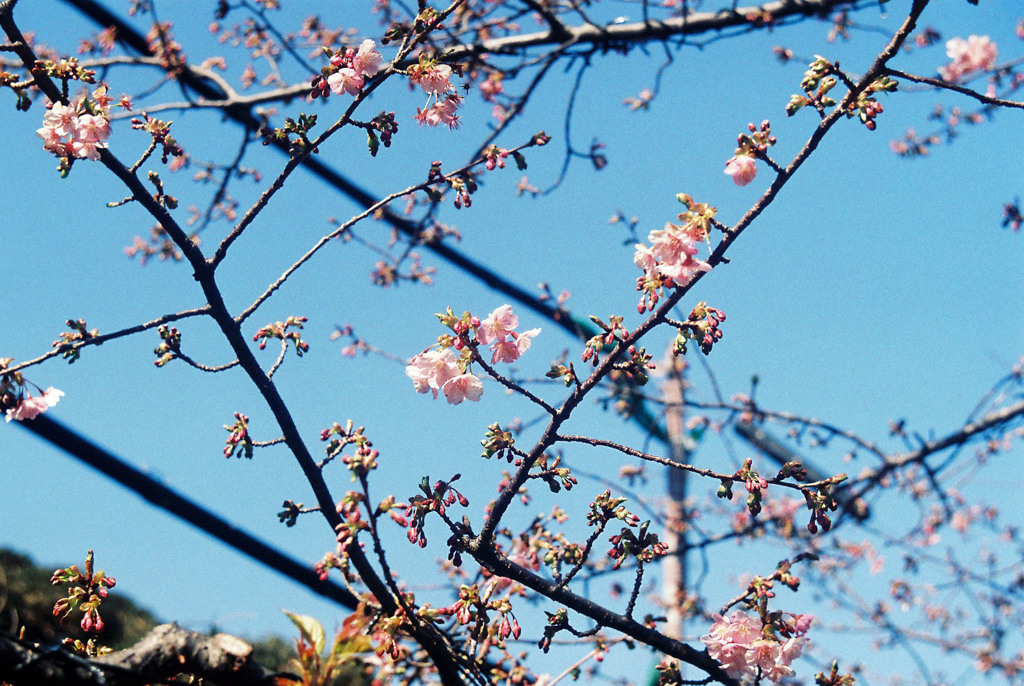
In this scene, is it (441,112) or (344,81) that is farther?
(441,112)

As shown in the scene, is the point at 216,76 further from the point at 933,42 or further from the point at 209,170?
the point at 933,42

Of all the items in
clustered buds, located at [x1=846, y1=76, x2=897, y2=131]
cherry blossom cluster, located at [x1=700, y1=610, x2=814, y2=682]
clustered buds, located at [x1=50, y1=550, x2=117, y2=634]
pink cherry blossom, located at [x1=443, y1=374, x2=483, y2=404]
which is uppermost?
clustered buds, located at [x1=846, y1=76, x2=897, y2=131]

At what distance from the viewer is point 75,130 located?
1631mm

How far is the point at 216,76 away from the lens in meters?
3.79

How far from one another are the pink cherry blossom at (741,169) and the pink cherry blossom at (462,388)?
0.79m

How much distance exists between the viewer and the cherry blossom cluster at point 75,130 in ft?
5.32

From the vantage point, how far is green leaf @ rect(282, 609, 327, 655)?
148cm

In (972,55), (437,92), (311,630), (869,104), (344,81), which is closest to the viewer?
(311,630)

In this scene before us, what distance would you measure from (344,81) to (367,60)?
0.27 ft

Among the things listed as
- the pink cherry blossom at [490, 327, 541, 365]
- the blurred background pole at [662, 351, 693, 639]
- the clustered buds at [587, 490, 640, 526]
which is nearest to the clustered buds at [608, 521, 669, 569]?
the clustered buds at [587, 490, 640, 526]

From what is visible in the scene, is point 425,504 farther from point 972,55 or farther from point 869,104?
point 972,55

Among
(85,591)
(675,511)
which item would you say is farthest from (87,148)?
(675,511)

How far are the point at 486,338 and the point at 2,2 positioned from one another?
130cm

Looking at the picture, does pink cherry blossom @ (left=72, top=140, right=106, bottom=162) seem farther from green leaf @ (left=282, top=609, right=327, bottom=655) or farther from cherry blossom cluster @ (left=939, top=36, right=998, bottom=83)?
cherry blossom cluster @ (left=939, top=36, right=998, bottom=83)
